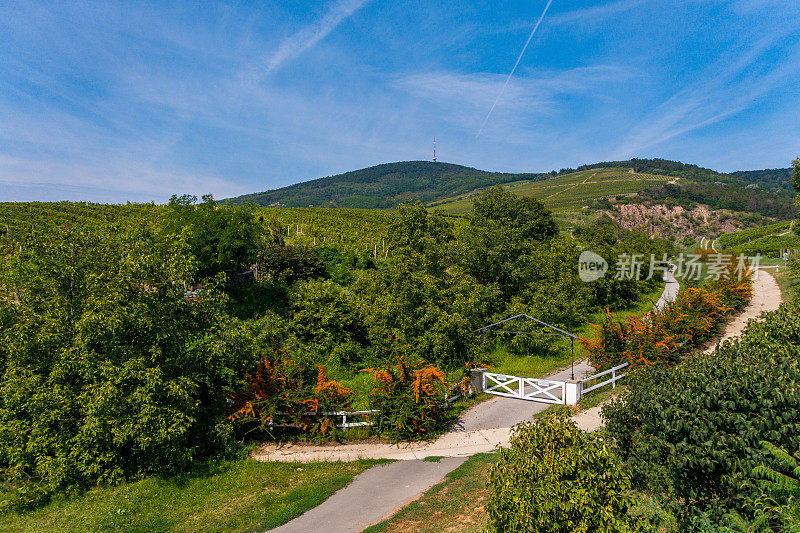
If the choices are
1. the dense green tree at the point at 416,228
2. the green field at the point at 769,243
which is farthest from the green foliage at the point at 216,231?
the green field at the point at 769,243

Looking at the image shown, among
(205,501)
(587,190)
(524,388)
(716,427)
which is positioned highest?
(587,190)

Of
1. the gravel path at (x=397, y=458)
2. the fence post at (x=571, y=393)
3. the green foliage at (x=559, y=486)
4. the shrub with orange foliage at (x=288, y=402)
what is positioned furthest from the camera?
the fence post at (x=571, y=393)

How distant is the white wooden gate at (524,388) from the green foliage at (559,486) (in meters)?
10.4

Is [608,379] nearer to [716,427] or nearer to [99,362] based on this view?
[716,427]

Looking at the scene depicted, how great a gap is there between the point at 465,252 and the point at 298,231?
24.6m

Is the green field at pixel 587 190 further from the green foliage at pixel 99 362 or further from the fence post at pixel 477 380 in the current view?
the green foliage at pixel 99 362

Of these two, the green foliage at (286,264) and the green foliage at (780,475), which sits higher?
the green foliage at (286,264)

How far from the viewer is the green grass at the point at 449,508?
8.03m

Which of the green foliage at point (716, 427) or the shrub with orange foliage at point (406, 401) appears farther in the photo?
the shrub with orange foliage at point (406, 401)

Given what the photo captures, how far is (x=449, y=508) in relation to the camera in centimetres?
870

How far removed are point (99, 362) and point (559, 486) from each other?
11477 mm

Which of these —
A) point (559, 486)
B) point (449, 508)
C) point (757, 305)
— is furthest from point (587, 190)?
point (559, 486)

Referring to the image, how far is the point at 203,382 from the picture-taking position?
13.0 m

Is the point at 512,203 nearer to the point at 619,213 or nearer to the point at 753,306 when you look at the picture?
the point at 753,306
